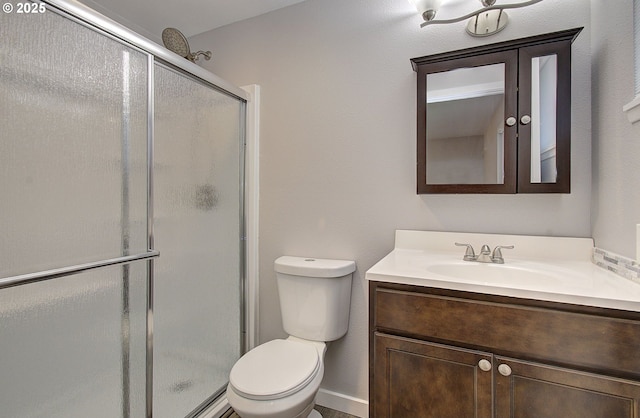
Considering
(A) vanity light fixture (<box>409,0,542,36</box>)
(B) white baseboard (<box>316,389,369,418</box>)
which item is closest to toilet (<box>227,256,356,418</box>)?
(B) white baseboard (<box>316,389,369,418</box>)

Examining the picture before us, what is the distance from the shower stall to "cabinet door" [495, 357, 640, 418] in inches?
52.7

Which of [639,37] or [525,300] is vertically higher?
[639,37]

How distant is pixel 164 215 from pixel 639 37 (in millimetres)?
1861

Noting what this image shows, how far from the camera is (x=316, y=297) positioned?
154cm

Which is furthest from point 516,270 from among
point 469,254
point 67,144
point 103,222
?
point 67,144

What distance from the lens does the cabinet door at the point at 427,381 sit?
0.95 meters

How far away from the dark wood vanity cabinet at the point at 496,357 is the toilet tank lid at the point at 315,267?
44cm

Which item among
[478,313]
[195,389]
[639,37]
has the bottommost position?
[195,389]

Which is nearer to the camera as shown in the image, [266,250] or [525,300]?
[525,300]

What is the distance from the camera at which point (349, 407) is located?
164 cm

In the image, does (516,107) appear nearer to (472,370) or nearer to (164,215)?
(472,370)

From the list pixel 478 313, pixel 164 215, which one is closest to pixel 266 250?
pixel 164 215

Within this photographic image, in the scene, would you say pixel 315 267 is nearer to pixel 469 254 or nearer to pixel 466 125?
pixel 469 254

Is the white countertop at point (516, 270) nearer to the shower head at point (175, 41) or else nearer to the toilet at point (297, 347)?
the toilet at point (297, 347)
